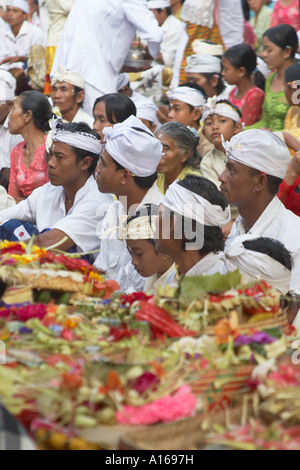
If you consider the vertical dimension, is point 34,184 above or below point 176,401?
below

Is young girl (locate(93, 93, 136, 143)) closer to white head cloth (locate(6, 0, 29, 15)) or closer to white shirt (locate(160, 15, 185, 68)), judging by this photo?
white shirt (locate(160, 15, 185, 68))

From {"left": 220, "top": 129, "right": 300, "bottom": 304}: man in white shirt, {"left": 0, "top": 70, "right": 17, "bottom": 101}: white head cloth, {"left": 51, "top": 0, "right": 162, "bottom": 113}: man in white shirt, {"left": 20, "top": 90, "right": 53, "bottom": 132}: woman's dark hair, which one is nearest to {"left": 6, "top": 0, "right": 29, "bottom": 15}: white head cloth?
{"left": 51, "top": 0, "right": 162, "bottom": 113}: man in white shirt

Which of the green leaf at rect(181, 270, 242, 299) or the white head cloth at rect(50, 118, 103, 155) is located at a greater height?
the green leaf at rect(181, 270, 242, 299)

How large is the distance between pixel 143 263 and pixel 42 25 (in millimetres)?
6439

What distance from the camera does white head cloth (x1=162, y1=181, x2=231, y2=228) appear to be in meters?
3.27

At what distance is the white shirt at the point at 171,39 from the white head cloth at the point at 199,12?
1.00 metres

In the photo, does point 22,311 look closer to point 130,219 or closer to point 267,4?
point 130,219

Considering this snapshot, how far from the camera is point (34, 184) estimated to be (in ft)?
19.2

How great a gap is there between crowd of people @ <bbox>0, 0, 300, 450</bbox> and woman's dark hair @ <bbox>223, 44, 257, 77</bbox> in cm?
1

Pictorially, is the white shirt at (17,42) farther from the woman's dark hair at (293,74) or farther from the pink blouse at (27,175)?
the woman's dark hair at (293,74)

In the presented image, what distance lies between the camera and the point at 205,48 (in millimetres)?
7273

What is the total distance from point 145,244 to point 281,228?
72cm
